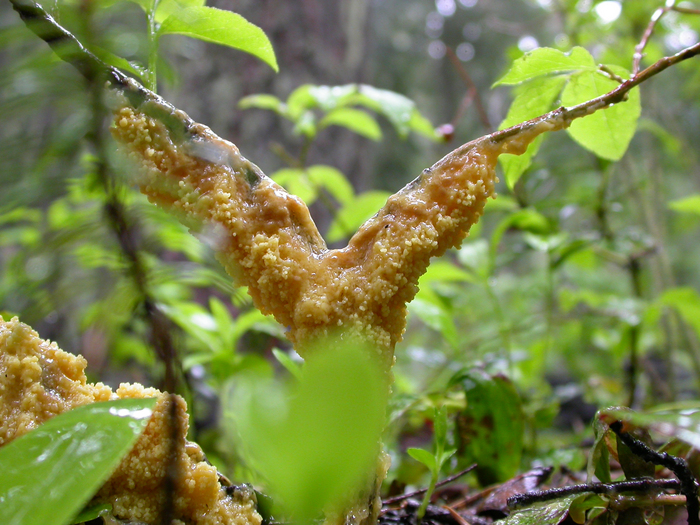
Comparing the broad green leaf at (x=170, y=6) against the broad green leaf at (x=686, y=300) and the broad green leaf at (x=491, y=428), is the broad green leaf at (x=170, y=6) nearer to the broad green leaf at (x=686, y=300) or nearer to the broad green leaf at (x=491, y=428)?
the broad green leaf at (x=491, y=428)

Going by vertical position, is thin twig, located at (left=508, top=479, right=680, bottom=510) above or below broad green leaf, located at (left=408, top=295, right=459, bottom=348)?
above

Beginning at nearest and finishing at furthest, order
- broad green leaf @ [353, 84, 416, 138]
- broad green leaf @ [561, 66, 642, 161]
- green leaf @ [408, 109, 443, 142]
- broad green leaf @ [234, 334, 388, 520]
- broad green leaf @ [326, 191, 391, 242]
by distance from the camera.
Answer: broad green leaf @ [234, 334, 388, 520] < broad green leaf @ [561, 66, 642, 161] < broad green leaf @ [353, 84, 416, 138] < green leaf @ [408, 109, 443, 142] < broad green leaf @ [326, 191, 391, 242]

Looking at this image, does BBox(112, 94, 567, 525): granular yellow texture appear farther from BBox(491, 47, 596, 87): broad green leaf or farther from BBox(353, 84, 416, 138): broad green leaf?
BBox(353, 84, 416, 138): broad green leaf

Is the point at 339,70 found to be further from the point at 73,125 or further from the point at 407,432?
the point at 73,125

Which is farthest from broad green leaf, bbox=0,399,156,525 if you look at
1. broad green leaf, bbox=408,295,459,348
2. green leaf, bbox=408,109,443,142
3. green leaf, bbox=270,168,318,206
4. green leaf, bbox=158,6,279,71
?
green leaf, bbox=270,168,318,206

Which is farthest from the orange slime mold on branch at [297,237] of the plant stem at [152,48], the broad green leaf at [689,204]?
the broad green leaf at [689,204]

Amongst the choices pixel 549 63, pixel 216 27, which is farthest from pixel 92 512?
pixel 549 63
